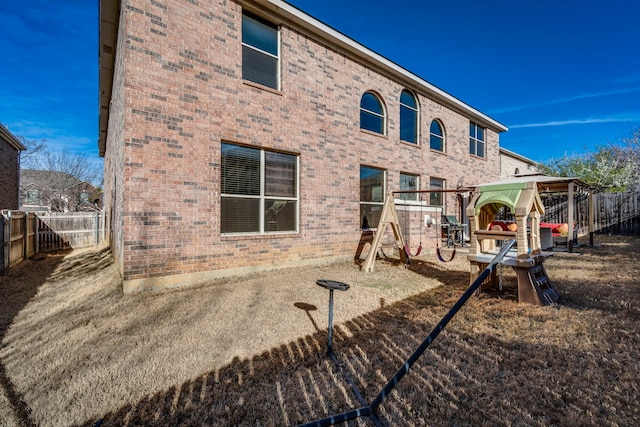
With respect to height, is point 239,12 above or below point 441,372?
above

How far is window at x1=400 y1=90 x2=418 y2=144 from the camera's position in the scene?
10633 mm

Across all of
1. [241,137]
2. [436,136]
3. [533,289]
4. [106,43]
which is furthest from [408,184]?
[106,43]

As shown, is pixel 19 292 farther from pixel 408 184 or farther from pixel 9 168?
pixel 9 168

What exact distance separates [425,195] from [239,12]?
8.74 metres

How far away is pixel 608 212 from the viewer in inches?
572

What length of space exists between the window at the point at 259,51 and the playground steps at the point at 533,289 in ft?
21.8

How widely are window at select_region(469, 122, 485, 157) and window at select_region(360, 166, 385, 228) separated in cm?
699

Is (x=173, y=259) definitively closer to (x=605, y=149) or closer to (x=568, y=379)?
(x=568, y=379)

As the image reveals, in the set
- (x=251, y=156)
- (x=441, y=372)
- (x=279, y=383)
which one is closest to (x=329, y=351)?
(x=279, y=383)

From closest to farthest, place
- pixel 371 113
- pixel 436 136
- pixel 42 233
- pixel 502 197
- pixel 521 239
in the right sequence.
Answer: pixel 521 239 → pixel 502 197 → pixel 371 113 → pixel 42 233 → pixel 436 136

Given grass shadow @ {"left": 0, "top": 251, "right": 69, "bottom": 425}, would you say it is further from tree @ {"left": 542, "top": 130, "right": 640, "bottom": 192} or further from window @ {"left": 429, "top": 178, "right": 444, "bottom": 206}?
tree @ {"left": 542, "top": 130, "right": 640, "bottom": 192}

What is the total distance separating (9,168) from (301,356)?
814 inches

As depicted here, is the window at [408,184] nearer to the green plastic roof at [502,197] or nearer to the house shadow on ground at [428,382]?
the green plastic roof at [502,197]

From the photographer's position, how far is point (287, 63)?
7.37 metres
